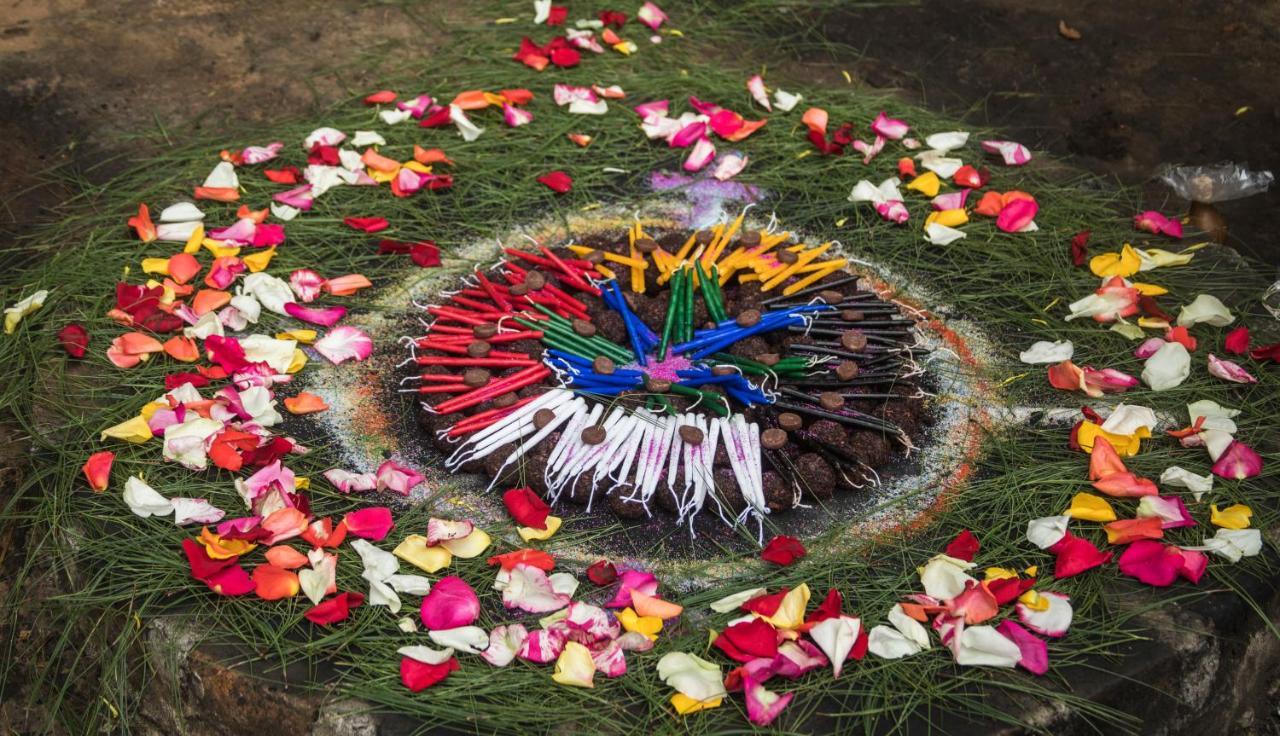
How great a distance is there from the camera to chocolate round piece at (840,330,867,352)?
289 cm

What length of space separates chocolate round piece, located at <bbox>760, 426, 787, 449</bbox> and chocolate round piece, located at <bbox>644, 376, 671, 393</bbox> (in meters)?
0.24

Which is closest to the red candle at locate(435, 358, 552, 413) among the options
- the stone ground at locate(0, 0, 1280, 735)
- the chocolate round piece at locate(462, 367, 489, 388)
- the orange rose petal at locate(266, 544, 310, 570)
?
the chocolate round piece at locate(462, 367, 489, 388)

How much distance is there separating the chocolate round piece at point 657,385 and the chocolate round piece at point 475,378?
365 millimetres

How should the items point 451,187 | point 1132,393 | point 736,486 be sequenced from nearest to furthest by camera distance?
point 736,486, point 1132,393, point 451,187

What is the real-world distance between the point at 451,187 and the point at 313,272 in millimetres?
535

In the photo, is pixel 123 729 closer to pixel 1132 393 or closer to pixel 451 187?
pixel 451 187

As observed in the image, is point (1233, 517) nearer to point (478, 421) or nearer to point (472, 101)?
point (478, 421)

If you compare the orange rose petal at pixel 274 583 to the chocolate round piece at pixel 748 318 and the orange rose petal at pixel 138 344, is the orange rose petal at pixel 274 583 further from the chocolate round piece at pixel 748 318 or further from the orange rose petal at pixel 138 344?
the chocolate round piece at pixel 748 318

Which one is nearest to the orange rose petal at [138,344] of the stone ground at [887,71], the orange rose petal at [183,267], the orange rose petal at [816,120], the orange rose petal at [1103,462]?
the orange rose petal at [183,267]

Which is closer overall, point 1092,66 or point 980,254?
point 980,254

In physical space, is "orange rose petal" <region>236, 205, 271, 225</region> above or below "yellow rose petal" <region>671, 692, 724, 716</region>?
below

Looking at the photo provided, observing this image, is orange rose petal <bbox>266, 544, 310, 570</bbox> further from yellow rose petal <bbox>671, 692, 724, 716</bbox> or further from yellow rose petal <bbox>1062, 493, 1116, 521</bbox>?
yellow rose petal <bbox>1062, 493, 1116, 521</bbox>

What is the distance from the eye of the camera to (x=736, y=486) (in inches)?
103

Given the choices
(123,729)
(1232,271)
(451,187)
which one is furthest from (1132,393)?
(123,729)
